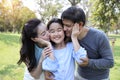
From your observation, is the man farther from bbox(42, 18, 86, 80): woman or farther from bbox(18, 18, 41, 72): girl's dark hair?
bbox(18, 18, 41, 72): girl's dark hair

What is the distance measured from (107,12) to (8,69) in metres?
6.90

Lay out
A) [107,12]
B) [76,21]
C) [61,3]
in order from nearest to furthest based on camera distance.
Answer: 1. [76,21]
2. [107,12]
3. [61,3]

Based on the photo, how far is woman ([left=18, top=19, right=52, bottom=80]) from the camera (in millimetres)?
2791

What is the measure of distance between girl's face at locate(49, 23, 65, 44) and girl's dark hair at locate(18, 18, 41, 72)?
0.15m

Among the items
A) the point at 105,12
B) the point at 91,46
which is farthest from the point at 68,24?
the point at 105,12

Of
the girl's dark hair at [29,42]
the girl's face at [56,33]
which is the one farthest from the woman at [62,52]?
the girl's dark hair at [29,42]

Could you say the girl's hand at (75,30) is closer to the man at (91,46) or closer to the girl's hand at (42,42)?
the man at (91,46)

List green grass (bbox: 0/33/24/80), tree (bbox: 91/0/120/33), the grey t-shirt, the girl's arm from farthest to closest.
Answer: tree (bbox: 91/0/120/33), green grass (bbox: 0/33/24/80), the grey t-shirt, the girl's arm

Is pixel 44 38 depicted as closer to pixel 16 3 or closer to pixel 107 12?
pixel 107 12

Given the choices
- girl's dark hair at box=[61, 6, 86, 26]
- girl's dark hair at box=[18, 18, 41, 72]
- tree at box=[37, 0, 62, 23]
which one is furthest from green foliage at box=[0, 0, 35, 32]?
girl's dark hair at box=[61, 6, 86, 26]

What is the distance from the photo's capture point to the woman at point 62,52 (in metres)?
2.72

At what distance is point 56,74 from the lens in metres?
2.77

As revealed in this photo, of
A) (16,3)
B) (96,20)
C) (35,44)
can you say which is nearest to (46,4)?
(16,3)

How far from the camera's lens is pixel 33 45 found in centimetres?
289
